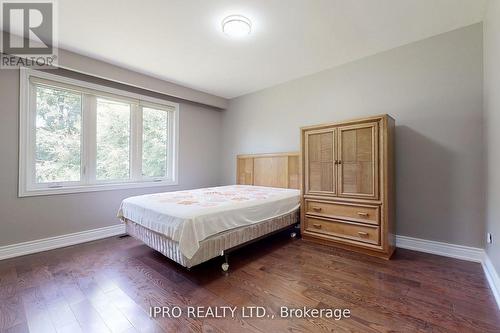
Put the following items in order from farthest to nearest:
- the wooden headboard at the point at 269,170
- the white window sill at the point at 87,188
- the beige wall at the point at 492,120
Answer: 1. the wooden headboard at the point at 269,170
2. the white window sill at the point at 87,188
3. the beige wall at the point at 492,120

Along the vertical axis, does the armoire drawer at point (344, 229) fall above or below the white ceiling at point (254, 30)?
below

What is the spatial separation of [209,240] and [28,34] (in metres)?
3.11

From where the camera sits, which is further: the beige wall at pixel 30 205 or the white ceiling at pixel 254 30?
the beige wall at pixel 30 205

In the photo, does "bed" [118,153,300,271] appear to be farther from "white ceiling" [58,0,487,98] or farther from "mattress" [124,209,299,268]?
"white ceiling" [58,0,487,98]

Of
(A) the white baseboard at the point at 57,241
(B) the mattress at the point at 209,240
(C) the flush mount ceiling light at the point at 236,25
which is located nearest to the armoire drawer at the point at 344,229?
(B) the mattress at the point at 209,240

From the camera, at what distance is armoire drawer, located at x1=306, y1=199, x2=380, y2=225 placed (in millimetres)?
2506

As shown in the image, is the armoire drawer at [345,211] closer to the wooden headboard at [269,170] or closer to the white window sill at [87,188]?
the wooden headboard at [269,170]

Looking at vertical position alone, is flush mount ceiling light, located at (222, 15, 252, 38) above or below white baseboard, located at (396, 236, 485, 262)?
above

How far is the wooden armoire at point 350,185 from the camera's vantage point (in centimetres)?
245

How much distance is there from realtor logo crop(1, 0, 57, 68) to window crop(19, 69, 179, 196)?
164 millimetres

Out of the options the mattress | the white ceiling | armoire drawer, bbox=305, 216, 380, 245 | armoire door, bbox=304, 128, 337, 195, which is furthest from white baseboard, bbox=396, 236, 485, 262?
the white ceiling

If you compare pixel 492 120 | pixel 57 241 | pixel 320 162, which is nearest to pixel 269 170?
pixel 320 162

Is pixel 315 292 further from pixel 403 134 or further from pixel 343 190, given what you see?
pixel 403 134

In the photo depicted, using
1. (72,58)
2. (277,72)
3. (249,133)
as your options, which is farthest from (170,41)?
(249,133)
